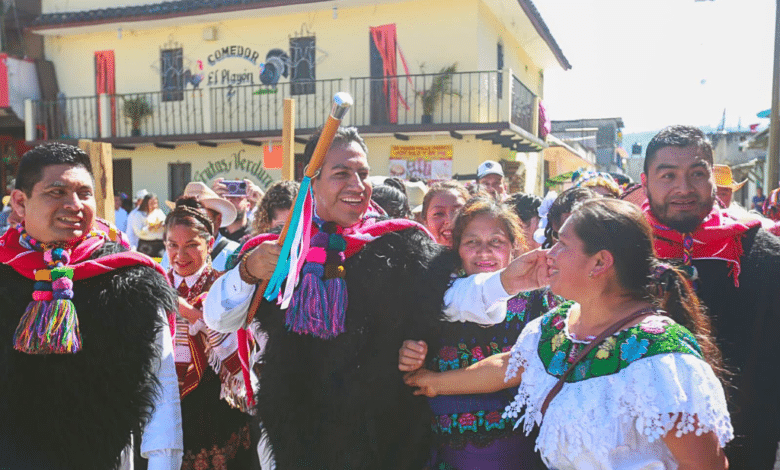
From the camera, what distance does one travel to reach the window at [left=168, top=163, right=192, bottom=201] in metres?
16.9

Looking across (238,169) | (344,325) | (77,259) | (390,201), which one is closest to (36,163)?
(77,259)

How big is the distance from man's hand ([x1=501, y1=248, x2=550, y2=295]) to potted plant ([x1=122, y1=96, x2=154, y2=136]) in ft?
52.2

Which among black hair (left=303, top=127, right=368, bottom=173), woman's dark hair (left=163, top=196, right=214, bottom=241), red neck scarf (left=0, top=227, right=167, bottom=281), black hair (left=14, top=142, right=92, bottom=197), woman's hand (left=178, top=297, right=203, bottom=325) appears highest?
black hair (left=303, top=127, right=368, bottom=173)

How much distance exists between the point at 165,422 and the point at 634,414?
1.72 meters

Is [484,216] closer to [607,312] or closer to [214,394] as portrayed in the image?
[607,312]

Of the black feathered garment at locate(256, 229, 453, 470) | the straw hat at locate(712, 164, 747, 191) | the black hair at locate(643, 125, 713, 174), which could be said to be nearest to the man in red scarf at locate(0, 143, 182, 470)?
the black feathered garment at locate(256, 229, 453, 470)

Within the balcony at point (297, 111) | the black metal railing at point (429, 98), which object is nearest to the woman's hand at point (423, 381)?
the balcony at point (297, 111)

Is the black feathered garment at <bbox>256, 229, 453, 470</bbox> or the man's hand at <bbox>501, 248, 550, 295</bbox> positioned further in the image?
the black feathered garment at <bbox>256, 229, 453, 470</bbox>

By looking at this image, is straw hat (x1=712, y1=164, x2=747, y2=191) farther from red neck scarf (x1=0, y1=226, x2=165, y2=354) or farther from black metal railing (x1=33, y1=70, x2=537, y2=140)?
black metal railing (x1=33, y1=70, x2=537, y2=140)

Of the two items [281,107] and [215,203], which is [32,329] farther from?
[281,107]

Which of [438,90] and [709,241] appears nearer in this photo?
[709,241]

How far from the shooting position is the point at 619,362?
1.95m

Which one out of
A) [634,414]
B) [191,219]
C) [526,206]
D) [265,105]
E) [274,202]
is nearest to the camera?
[634,414]

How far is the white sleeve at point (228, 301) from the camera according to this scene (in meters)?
2.55
